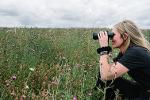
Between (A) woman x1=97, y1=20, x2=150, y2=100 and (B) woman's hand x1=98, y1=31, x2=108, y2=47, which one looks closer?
→ (A) woman x1=97, y1=20, x2=150, y2=100

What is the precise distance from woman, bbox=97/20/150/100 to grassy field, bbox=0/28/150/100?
445 mm

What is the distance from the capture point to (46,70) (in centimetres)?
517

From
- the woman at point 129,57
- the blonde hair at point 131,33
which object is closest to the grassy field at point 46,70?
the woman at point 129,57

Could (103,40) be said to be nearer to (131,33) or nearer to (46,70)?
(131,33)

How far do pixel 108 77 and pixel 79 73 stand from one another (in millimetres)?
1394

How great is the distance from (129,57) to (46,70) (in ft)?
5.24

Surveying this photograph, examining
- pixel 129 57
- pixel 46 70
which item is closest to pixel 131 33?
pixel 129 57

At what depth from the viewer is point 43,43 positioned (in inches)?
276

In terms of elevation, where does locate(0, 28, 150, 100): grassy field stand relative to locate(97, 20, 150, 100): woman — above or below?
below

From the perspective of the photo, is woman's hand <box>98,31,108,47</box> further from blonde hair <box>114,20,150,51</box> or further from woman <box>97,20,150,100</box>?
blonde hair <box>114,20,150,51</box>

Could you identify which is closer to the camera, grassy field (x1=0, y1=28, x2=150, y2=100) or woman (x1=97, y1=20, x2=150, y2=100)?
woman (x1=97, y1=20, x2=150, y2=100)

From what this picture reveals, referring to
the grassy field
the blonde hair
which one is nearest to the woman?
the blonde hair

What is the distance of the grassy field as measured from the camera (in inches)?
155

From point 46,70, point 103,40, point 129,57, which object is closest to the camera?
point 129,57
